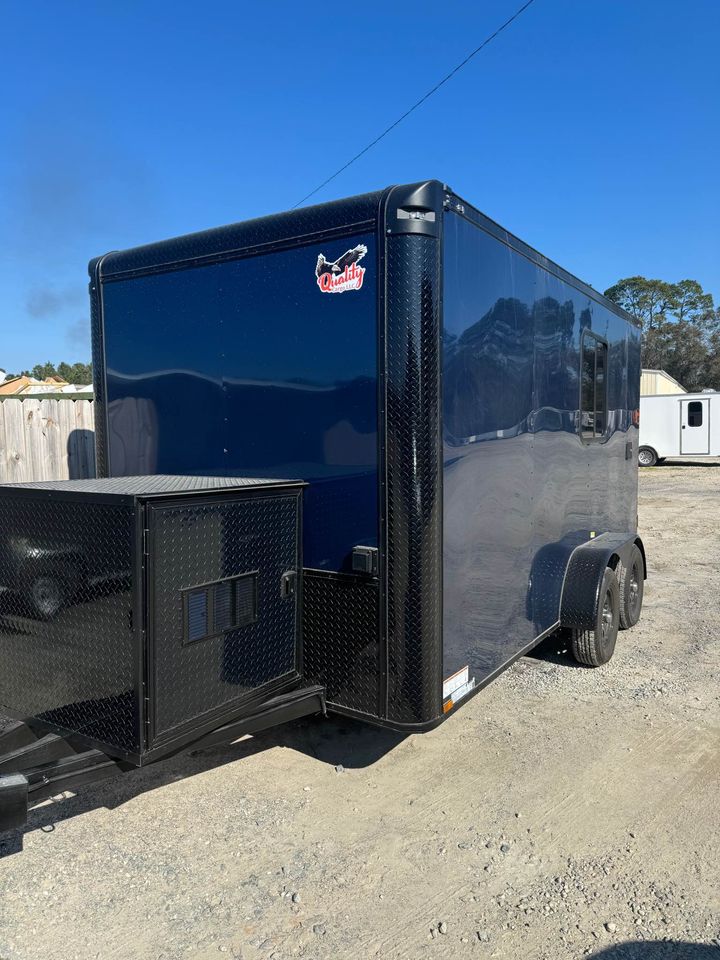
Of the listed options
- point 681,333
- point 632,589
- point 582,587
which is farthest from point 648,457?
point 681,333

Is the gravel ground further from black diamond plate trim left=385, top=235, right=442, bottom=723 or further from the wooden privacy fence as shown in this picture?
the wooden privacy fence

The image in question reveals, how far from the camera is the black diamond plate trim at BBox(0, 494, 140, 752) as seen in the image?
2.68 m

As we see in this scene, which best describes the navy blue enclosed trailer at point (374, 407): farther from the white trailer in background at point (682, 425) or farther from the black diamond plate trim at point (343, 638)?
the white trailer in background at point (682, 425)

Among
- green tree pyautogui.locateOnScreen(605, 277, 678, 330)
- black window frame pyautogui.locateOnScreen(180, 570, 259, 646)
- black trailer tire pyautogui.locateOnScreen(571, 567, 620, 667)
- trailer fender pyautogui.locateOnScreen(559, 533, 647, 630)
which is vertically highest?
green tree pyautogui.locateOnScreen(605, 277, 678, 330)

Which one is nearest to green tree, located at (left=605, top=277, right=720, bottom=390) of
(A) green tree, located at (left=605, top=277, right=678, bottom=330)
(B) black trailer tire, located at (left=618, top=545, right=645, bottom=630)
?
(A) green tree, located at (left=605, top=277, right=678, bottom=330)

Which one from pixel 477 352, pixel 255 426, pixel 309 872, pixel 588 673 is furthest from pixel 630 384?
pixel 309 872

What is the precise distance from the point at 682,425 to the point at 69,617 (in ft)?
82.4

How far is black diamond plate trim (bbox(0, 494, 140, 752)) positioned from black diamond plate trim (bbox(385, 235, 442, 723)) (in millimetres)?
1129

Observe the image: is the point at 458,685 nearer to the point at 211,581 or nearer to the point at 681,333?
the point at 211,581

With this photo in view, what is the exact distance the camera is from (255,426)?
3646mm

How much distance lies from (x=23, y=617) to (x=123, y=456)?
144cm

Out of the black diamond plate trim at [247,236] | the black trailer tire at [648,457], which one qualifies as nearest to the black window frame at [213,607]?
the black diamond plate trim at [247,236]

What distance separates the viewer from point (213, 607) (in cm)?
291

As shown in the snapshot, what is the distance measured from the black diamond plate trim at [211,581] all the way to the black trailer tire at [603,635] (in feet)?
8.71
